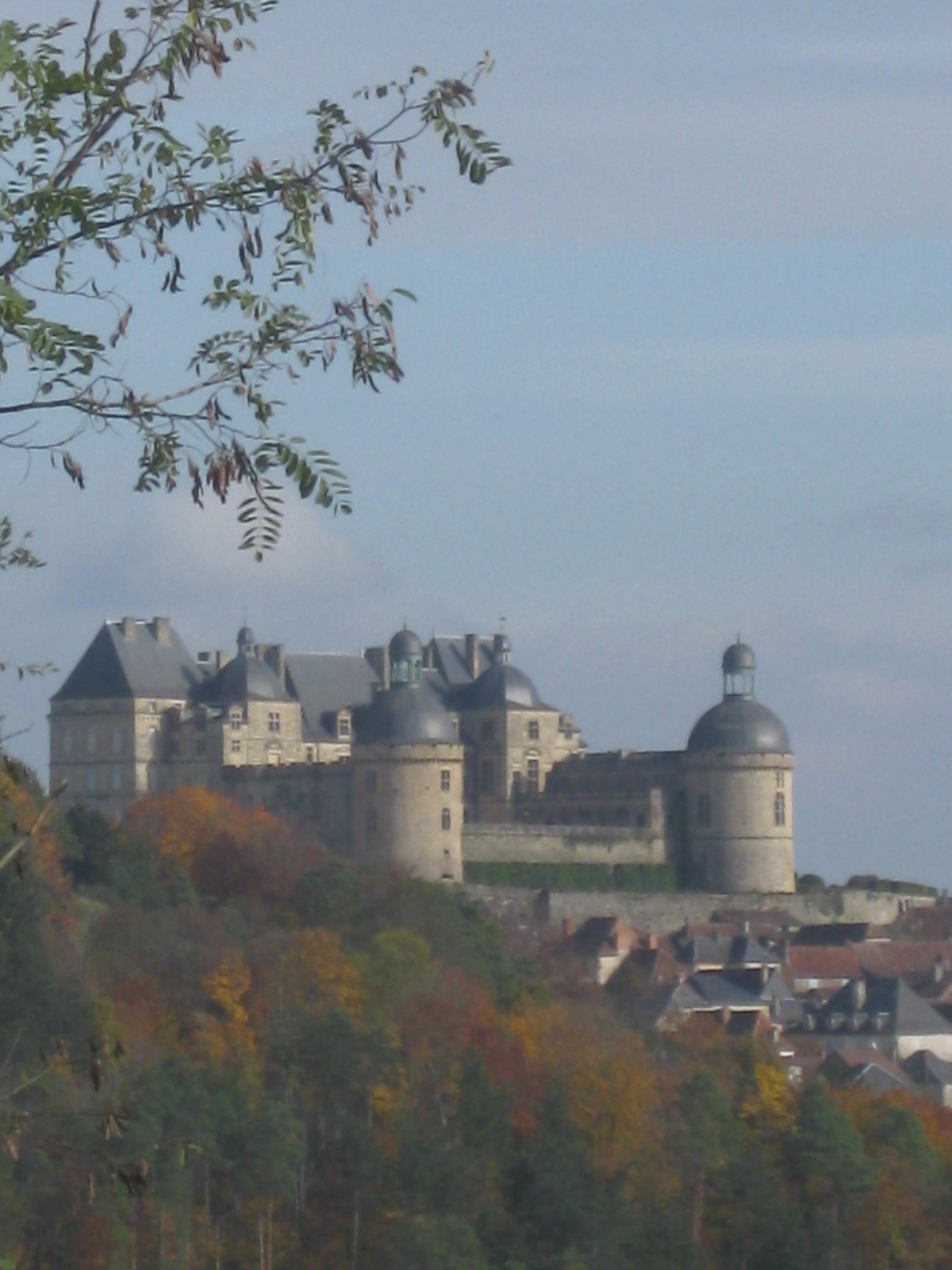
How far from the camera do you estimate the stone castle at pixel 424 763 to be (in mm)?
71875

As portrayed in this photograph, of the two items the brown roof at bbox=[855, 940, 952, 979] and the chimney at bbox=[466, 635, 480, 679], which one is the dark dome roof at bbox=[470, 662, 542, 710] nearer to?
the chimney at bbox=[466, 635, 480, 679]

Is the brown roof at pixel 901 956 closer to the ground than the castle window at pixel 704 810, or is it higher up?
closer to the ground

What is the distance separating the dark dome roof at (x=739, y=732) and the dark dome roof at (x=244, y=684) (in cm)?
1084

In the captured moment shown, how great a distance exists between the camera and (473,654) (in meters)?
81.6

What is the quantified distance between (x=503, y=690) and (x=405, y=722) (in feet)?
20.2

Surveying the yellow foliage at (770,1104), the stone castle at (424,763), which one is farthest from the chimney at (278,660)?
the yellow foliage at (770,1104)

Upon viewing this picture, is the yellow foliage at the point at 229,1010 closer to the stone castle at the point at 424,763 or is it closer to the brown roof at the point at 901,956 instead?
the stone castle at the point at 424,763

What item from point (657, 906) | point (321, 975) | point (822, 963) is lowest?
point (822, 963)

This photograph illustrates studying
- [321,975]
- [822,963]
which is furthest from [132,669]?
[321,975]

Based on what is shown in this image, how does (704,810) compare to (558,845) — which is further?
(704,810)

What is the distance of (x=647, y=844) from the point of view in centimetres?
7606

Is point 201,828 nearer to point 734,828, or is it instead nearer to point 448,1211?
point 734,828

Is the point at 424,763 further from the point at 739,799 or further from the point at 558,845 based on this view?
the point at 739,799

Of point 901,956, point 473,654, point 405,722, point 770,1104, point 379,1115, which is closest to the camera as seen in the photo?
point 379,1115
